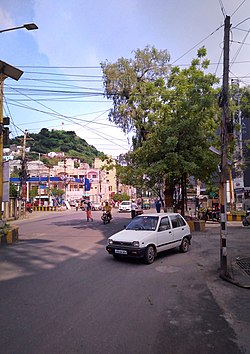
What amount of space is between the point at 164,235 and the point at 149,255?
3.85 feet

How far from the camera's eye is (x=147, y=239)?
9.71 m

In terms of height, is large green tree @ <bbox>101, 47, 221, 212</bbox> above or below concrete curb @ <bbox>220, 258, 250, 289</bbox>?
above

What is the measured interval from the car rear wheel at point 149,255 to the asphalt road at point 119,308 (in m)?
0.18

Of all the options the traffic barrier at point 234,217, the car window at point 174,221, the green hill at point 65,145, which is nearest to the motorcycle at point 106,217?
the traffic barrier at point 234,217

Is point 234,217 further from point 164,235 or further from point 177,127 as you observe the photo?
point 164,235

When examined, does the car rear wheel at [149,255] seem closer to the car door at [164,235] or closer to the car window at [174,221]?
the car door at [164,235]

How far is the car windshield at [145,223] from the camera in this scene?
1057cm

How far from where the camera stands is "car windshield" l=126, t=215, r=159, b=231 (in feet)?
34.7

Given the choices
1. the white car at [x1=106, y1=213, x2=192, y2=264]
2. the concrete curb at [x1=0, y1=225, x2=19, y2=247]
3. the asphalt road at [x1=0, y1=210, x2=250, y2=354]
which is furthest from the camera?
the concrete curb at [x1=0, y1=225, x2=19, y2=247]

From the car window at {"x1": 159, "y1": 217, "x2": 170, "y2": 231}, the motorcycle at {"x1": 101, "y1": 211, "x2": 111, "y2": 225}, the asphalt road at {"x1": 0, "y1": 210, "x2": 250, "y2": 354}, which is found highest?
the car window at {"x1": 159, "y1": 217, "x2": 170, "y2": 231}

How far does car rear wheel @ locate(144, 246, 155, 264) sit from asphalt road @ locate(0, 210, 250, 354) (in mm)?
185

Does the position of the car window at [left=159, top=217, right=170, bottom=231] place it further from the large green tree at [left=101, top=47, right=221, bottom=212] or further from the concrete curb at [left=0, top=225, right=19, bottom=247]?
the concrete curb at [left=0, top=225, right=19, bottom=247]

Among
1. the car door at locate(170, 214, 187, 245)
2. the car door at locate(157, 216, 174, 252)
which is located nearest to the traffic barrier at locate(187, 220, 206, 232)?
the car door at locate(170, 214, 187, 245)

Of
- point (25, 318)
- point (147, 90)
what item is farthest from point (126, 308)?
point (147, 90)
